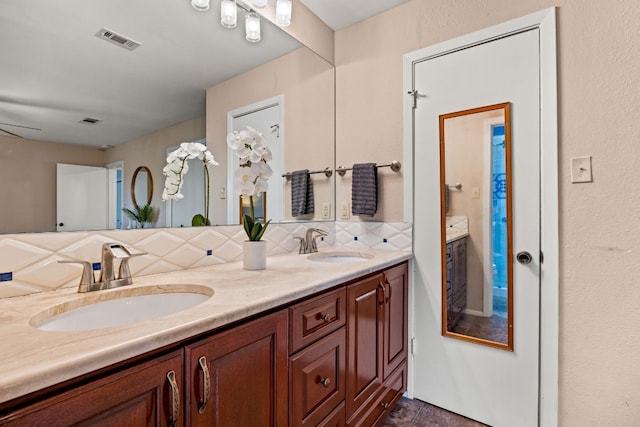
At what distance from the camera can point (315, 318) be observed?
1097mm

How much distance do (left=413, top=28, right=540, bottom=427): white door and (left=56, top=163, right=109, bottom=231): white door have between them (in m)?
1.55

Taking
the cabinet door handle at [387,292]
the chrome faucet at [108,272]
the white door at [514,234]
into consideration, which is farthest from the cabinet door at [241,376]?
the white door at [514,234]

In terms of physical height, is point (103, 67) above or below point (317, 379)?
above

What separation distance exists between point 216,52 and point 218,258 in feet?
3.40

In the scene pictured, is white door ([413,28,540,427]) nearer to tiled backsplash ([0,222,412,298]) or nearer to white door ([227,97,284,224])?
tiled backsplash ([0,222,412,298])

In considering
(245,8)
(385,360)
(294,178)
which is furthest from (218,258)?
(245,8)

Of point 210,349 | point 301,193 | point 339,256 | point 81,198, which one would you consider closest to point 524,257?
point 339,256

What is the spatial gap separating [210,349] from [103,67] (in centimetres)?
108

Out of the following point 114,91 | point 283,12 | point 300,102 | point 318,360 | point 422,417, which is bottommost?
point 422,417

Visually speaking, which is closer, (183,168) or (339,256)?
(183,168)

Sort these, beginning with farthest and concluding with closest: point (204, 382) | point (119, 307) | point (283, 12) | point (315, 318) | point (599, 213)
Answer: point (283, 12) < point (599, 213) < point (315, 318) < point (119, 307) < point (204, 382)

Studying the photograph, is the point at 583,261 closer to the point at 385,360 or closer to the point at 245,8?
the point at 385,360

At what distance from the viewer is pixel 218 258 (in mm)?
1486

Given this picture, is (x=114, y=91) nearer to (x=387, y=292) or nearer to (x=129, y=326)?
(x=129, y=326)
